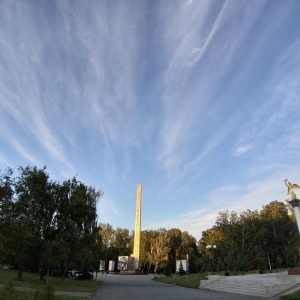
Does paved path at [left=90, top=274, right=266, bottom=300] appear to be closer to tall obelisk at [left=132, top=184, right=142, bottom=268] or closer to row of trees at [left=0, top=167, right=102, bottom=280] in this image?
row of trees at [left=0, top=167, right=102, bottom=280]

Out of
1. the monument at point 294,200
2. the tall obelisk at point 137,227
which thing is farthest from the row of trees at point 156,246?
the monument at point 294,200

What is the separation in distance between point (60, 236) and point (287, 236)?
50.0m

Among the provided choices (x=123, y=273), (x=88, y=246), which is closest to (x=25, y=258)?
(x=88, y=246)

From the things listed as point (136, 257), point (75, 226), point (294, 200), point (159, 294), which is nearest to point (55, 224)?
point (75, 226)

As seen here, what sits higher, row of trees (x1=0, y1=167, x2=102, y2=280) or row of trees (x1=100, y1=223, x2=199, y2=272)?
row of trees (x1=100, y1=223, x2=199, y2=272)

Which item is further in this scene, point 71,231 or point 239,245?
point 239,245

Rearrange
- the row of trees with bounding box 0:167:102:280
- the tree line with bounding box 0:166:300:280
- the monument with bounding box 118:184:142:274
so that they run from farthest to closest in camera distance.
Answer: the monument with bounding box 118:184:142:274
the row of trees with bounding box 0:167:102:280
the tree line with bounding box 0:166:300:280

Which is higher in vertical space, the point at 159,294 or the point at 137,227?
the point at 137,227

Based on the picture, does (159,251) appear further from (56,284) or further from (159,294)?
(159,294)

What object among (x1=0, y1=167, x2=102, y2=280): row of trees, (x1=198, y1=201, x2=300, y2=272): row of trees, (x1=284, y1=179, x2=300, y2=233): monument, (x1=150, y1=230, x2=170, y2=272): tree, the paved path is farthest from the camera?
(x1=150, y1=230, x2=170, y2=272): tree

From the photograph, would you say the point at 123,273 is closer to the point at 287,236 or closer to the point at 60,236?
the point at 287,236

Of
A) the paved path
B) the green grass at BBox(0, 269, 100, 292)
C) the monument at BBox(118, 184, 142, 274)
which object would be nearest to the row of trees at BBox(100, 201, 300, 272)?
the monument at BBox(118, 184, 142, 274)

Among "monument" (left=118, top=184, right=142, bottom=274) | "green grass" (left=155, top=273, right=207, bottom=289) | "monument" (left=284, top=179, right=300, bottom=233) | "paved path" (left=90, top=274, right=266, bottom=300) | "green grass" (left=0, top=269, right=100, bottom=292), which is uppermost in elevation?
"monument" (left=118, top=184, right=142, bottom=274)

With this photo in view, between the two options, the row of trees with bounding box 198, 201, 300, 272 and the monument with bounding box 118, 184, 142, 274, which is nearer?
the row of trees with bounding box 198, 201, 300, 272
